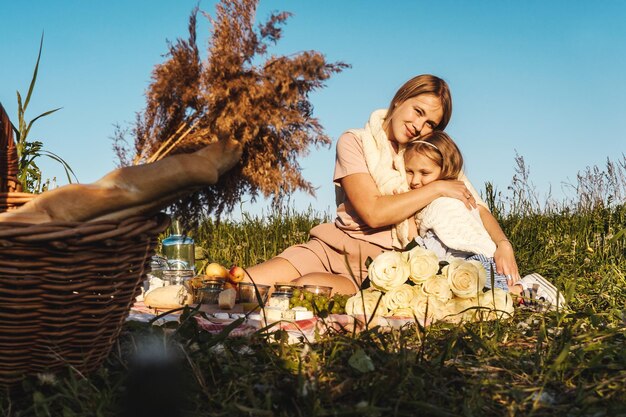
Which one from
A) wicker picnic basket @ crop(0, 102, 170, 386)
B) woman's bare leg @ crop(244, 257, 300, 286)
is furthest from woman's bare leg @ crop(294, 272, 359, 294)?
wicker picnic basket @ crop(0, 102, 170, 386)

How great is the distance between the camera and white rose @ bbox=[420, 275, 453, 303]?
134 inches

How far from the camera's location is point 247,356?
2.35 m

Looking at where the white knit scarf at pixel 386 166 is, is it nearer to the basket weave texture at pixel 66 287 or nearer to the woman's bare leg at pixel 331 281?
the woman's bare leg at pixel 331 281

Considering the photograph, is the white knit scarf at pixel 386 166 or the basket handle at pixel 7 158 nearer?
the basket handle at pixel 7 158

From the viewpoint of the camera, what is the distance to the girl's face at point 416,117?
480 cm

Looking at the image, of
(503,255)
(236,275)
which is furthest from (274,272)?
(503,255)

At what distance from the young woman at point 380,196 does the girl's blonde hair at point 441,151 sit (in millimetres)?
99

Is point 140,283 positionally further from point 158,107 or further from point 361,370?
point 361,370

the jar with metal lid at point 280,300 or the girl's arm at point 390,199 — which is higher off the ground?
the girl's arm at point 390,199

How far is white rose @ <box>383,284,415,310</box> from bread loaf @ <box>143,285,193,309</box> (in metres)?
1.34

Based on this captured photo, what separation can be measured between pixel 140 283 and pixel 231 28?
94cm

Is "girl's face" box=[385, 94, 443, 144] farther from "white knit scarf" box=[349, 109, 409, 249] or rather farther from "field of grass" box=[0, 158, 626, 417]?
"field of grass" box=[0, 158, 626, 417]

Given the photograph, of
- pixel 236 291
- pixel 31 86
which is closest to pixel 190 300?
pixel 236 291

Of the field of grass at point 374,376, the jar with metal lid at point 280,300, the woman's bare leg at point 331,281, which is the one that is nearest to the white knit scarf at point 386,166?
the woman's bare leg at point 331,281
